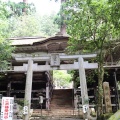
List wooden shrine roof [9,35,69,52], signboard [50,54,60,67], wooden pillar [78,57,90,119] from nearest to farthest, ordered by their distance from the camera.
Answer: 1. wooden pillar [78,57,90,119]
2. signboard [50,54,60,67]
3. wooden shrine roof [9,35,69,52]

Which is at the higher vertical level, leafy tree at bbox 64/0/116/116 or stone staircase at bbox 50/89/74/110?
leafy tree at bbox 64/0/116/116

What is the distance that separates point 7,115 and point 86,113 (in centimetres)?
450

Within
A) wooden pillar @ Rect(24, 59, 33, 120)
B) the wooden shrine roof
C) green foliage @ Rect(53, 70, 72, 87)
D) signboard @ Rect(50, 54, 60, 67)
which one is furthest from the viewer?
green foliage @ Rect(53, 70, 72, 87)

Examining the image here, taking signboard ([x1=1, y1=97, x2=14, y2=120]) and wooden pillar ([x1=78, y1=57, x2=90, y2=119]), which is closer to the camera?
signboard ([x1=1, y1=97, x2=14, y2=120])

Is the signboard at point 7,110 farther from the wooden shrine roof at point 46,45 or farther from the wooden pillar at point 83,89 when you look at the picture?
the wooden shrine roof at point 46,45

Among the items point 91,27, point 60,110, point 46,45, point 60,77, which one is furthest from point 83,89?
point 60,77

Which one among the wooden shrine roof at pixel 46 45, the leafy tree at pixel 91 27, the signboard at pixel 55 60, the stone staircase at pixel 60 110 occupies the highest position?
the wooden shrine roof at pixel 46 45

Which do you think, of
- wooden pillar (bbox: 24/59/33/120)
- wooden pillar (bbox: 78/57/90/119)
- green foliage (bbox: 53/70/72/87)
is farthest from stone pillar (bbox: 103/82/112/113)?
green foliage (bbox: 53/70/72/87)

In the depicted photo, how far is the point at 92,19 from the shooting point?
32.1 ft

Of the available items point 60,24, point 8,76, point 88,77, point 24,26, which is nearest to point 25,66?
point 8,76

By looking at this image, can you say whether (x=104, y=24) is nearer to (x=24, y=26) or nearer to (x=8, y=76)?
(x=8, y=76)

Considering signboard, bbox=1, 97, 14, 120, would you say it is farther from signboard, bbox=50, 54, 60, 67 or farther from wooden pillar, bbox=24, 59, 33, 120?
signboard, bbox=50, 54, 60, 67

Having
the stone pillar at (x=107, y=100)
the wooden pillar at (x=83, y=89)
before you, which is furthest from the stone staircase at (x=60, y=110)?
the wooden pillar at (x=83, y=89)

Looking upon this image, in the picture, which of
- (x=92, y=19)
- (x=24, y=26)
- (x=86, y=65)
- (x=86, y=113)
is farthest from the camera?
(x=24, y=26)
